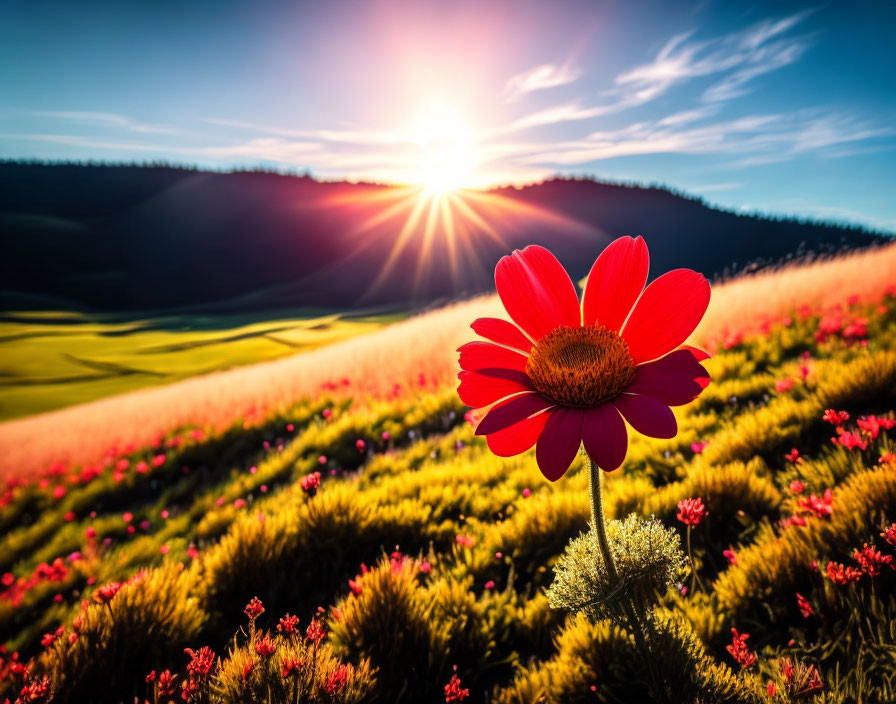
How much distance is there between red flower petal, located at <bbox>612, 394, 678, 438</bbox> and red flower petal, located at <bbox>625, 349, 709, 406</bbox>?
0.03m

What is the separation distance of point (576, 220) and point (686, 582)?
98.2 meters

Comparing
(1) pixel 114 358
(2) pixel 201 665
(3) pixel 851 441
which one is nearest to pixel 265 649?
(2) pixel 201 665

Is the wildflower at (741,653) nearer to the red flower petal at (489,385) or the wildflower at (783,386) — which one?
the red flower petal at (489,385)

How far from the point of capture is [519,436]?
119 centimetres

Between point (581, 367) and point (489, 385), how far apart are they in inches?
9.8

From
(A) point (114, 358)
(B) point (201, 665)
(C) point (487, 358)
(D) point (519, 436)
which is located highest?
(C) point (487, 358)

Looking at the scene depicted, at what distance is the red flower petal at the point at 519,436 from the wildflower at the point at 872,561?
4.31ft

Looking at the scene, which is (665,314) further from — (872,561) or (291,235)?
(291,235)

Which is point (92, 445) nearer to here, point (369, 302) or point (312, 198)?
point (369, 302)

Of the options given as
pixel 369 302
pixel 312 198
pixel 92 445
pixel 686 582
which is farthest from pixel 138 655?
pixel 312 198

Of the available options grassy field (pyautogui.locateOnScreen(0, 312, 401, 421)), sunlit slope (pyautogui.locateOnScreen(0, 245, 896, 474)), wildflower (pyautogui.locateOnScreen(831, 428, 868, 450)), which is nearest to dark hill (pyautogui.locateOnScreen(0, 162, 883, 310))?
grassy field (pyautogui.locateOnScreen(0, 312, 401, 421))

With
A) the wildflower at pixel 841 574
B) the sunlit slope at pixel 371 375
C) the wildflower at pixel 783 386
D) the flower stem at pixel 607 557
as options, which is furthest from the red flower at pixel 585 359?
the sunlit slope at pixel 371 375

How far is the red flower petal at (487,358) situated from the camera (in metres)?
1.33

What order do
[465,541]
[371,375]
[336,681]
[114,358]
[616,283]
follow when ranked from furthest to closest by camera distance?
[114,358] < [371,375] < [465,541] < [336,681] < [616,283]
